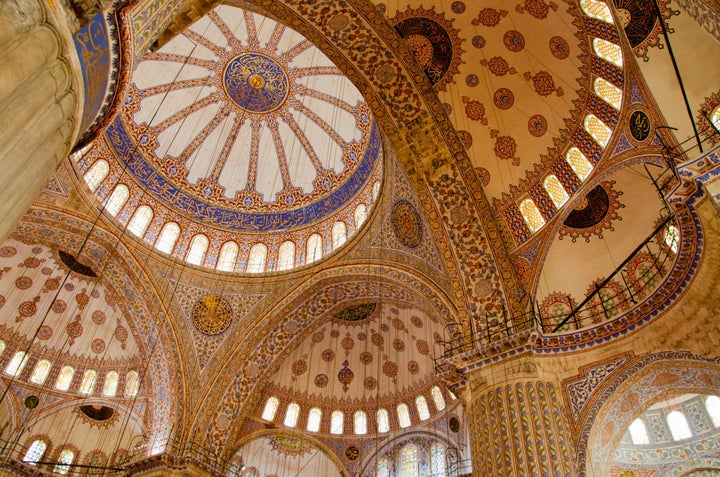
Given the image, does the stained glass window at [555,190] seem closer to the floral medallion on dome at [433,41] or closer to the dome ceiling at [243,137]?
the floral medallion on dome at [433,41]

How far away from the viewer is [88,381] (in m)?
13.3

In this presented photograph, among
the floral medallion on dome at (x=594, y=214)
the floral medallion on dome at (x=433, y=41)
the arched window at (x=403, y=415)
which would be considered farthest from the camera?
the arched window at (x=403, y=415)

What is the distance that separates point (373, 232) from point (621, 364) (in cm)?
588

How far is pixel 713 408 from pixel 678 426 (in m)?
0.77

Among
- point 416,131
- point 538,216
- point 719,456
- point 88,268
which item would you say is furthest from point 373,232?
point 719,456

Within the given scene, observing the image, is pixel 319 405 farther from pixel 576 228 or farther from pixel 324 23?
pixel 324 23

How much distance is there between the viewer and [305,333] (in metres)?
13.0

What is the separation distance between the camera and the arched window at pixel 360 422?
1363cm

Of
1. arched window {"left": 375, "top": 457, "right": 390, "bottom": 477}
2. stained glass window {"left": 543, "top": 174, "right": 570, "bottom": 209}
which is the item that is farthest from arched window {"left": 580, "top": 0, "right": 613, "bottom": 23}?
arched window {"left": 375, "top": 457, "right": 390, "bottom": 477}

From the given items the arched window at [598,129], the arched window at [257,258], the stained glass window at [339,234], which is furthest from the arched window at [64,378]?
the arched window at [598,129]

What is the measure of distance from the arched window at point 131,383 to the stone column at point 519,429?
30.2 ft

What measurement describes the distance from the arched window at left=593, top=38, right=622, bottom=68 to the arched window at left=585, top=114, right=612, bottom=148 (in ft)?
2.90

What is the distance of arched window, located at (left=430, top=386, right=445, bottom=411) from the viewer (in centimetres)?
1286

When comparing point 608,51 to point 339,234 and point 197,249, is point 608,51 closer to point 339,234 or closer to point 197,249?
point 339,234
